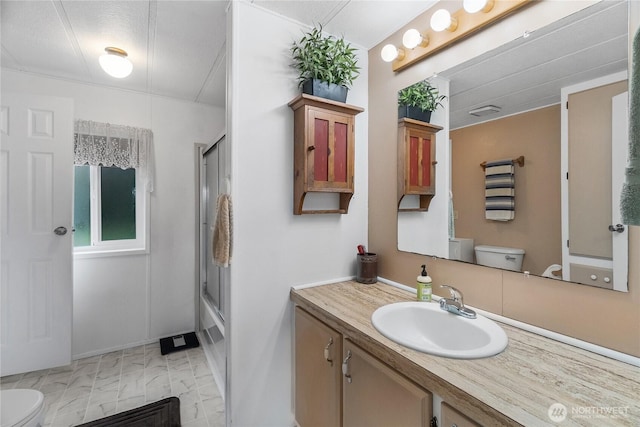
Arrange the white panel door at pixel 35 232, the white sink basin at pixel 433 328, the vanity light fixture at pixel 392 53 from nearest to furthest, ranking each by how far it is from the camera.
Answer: the white sink basin at pixel 433 328 < the vanity light fixture at pixel 392 53 < the white panel door at pixel 35 232

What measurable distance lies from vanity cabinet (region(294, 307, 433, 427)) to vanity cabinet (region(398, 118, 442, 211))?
80cm

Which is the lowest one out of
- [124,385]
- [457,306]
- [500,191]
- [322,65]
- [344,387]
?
[124,385]

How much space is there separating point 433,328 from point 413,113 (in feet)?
3.47

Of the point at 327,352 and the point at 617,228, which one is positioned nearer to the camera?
the point at 617,228

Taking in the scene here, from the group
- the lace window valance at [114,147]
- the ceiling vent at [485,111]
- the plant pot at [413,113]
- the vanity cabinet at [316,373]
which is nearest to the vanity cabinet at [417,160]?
the plant pot at [413,113]

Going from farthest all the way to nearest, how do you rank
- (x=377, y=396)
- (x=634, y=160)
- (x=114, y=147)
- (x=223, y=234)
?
(x=114, y=147)
(x=223, y=234)
(x=377, y=396)
(x=634, y=160)

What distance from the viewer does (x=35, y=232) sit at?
2.07 meters

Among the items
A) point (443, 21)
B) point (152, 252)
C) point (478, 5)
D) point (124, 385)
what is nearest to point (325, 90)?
point (443, 21)

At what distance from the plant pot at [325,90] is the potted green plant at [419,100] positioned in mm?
321

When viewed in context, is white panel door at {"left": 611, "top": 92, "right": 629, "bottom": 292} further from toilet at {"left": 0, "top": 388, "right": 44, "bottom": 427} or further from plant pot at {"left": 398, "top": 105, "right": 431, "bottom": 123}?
toilet at {"left": 0, "top": 388, "right": 44, "bottom": 427}

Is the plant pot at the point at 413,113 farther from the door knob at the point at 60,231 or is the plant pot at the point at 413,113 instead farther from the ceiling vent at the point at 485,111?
the door knob at the point at 60,231

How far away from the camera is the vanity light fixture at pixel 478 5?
115 cm

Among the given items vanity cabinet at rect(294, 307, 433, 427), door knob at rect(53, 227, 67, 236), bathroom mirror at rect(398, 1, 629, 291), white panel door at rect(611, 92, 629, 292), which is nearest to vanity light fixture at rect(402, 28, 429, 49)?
bathroom mirror at rect(398, 1, 629, 291)

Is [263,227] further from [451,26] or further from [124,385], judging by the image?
[124,385]
